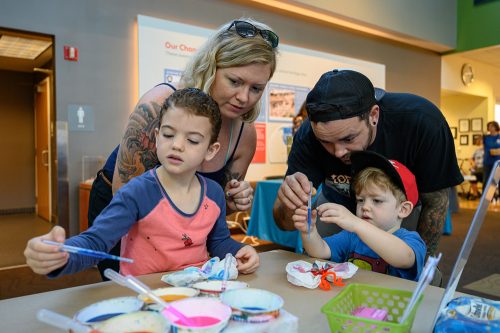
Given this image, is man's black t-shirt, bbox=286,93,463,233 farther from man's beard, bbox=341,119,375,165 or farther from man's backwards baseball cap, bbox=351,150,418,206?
man's backwards baseball cap, bbox=351,150,418,206

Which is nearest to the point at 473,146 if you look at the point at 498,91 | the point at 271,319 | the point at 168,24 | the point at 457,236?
the point at 498,91

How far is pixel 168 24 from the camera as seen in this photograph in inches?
184

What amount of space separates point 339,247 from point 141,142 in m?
0.77

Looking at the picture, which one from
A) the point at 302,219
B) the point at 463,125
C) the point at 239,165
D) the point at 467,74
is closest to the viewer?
the point at 302,219

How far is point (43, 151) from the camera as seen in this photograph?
722 cm

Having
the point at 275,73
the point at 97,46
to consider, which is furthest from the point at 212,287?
the point at 275,73

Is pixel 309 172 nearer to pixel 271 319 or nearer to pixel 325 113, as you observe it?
pixel 325 113

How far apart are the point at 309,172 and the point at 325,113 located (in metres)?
0.41

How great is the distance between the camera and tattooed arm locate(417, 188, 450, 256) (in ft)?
5.10

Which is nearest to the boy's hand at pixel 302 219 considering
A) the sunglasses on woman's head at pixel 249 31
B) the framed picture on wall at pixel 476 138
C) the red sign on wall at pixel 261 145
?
the sunglasses on woman's head at pixel 249 31

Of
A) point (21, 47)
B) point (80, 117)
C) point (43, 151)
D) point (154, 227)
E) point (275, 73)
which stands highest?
point (21, 47)

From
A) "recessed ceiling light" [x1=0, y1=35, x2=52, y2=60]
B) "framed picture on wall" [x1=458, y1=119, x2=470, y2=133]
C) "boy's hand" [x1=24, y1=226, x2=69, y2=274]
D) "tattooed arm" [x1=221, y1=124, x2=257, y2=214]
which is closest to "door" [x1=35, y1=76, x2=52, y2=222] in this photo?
"recessed ceiling light" [x1=0, y1=35, x2=52, y2=60]

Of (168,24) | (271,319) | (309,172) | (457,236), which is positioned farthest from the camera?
(457,236)

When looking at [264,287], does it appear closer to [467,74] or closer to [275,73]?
[275,73]
